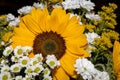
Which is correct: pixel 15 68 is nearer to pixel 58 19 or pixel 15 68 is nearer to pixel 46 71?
pixel 46 71

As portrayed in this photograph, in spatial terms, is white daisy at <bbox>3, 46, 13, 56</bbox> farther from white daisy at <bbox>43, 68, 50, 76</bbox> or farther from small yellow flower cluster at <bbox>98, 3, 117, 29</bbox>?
small yellow flower cluster at <bbox>98, 3, 117, 29</bbox>

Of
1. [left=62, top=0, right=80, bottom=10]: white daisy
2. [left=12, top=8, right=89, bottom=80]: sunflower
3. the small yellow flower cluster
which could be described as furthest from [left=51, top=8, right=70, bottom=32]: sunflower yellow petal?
the small yellow flower cluster

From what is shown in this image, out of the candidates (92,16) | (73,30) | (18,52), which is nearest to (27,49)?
(18,52)

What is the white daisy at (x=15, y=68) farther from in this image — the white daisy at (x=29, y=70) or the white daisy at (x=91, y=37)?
the white daisy at (x=91, y=37)

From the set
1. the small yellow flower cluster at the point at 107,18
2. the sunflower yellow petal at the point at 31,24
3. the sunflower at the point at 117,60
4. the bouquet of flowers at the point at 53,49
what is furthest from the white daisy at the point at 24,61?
the small yellow flower cluster at the point at 107,18

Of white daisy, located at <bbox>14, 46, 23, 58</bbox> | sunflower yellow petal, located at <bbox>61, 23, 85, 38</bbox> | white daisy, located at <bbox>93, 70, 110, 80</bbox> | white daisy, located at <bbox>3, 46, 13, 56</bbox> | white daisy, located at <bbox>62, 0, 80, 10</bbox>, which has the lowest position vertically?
white daisy, located at <bbox>93, 70, 110, 80</bbox>

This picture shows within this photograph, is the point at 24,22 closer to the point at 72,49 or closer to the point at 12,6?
the point at 72,49

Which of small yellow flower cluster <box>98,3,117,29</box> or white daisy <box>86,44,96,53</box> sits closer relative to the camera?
white daisy <box>86,44,96,53</box>

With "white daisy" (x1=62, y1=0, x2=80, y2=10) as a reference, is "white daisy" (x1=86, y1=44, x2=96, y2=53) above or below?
below
